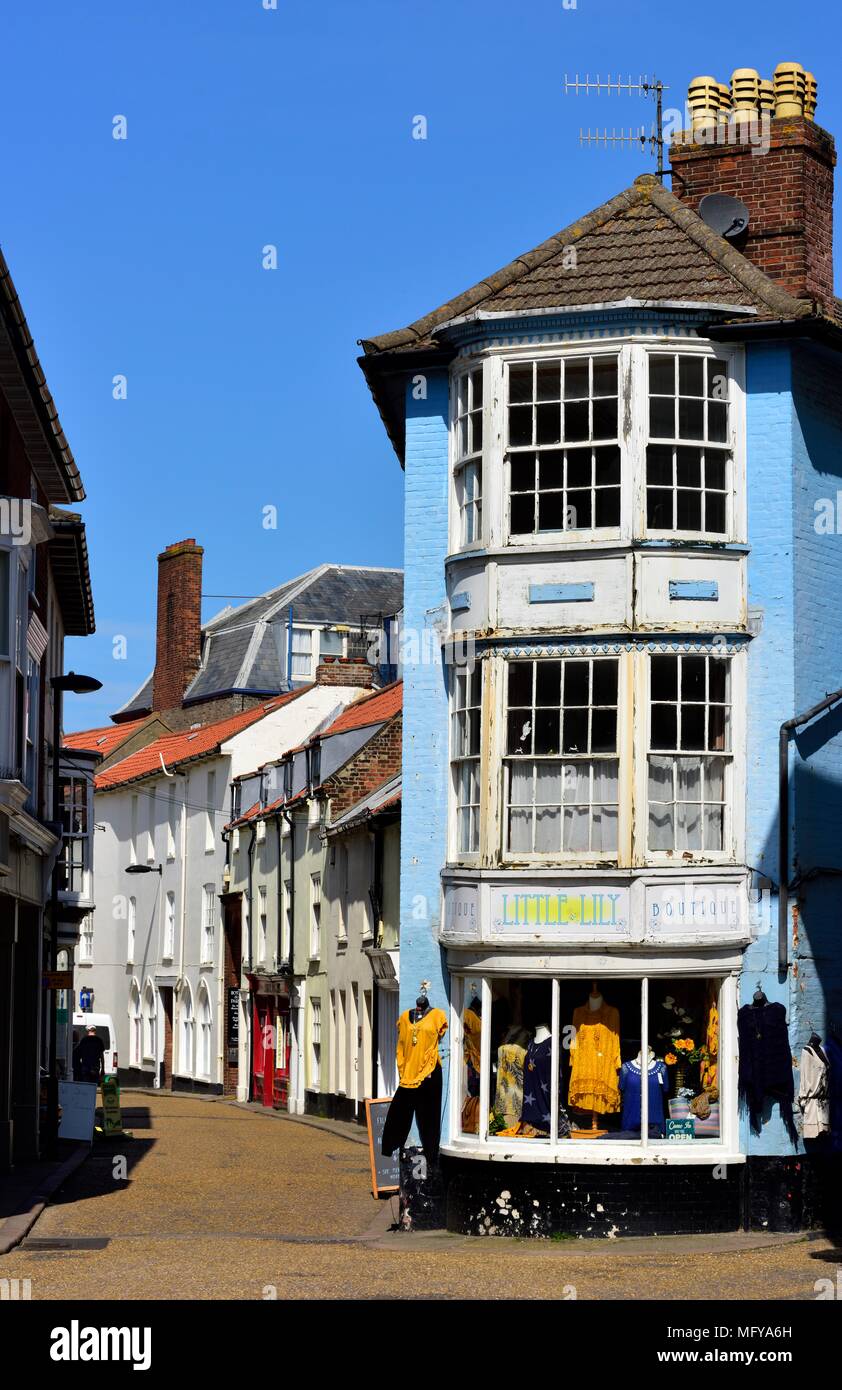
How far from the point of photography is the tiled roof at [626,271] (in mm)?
20656

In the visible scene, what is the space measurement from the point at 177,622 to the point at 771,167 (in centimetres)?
4869

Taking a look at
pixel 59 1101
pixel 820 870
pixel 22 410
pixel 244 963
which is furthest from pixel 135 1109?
pixel 820 870

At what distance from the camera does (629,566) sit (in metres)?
20.1

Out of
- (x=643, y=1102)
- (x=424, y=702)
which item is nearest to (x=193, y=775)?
(x=424, y=702)

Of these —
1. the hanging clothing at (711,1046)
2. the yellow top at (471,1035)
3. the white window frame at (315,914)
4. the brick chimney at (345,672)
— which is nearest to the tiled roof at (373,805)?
the white window frame at (315,914)

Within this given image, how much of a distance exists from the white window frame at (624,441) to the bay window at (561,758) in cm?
126

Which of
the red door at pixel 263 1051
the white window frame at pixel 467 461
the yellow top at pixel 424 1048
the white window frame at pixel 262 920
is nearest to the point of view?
the yellow top at pixel 424 1048

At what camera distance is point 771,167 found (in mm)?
22516

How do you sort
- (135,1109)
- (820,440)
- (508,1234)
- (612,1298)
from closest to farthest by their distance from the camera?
(612,1298) < (508,1234) < (820,440) < (135,1109)

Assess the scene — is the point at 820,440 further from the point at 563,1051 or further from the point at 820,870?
the point at 563,1051

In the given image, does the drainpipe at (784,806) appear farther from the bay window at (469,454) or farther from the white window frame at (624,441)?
the bay window at (469,454)

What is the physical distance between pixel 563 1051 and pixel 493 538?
206 inches

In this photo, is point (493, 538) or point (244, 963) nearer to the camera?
point (493, 538)
